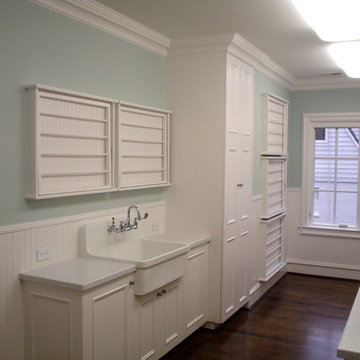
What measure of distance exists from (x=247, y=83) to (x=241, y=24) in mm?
899

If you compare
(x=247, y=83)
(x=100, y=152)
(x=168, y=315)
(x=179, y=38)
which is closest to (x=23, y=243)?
(x=100, y=152)

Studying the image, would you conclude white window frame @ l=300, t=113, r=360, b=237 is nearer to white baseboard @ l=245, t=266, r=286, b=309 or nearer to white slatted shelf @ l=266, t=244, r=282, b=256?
white slatted shelf @ l=266, t=244, r=282, b=256

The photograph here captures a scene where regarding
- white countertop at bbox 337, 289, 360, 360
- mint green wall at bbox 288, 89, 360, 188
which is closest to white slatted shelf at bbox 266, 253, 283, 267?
mint green wall at bbox 288, 89, 360, 188

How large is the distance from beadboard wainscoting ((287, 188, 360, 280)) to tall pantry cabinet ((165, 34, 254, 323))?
221 cm

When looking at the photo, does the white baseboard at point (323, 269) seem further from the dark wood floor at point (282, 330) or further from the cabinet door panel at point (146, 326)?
the cabinet door panel at point (146, 326)

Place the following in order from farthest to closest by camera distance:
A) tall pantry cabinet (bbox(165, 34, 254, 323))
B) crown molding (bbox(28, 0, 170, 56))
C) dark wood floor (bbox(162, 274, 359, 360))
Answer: tall pantry cabinet (bbox(165, 34, 254, 323))
dark wood floor (bbox(162, 274, 359, 360))
crown molding (bbox(28, 0, 170, 56))

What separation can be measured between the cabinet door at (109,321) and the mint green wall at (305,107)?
3.89m

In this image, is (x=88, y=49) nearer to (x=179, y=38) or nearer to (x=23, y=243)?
(x=179, y=38)

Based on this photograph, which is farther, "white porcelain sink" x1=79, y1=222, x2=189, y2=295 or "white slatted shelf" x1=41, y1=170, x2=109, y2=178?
"white porcelain sink" x1=79, y1=222, x2=189, y2=295

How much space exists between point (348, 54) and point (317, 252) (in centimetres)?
320

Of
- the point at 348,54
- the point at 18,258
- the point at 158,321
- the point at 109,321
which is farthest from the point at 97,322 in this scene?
the point at 348,54

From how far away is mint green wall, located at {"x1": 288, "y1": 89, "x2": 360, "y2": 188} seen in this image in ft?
19.6

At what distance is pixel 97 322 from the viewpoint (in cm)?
265

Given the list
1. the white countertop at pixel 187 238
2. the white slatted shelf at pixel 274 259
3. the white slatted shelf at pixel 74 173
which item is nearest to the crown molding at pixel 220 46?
the white slatted shelf at pixel 74 173
